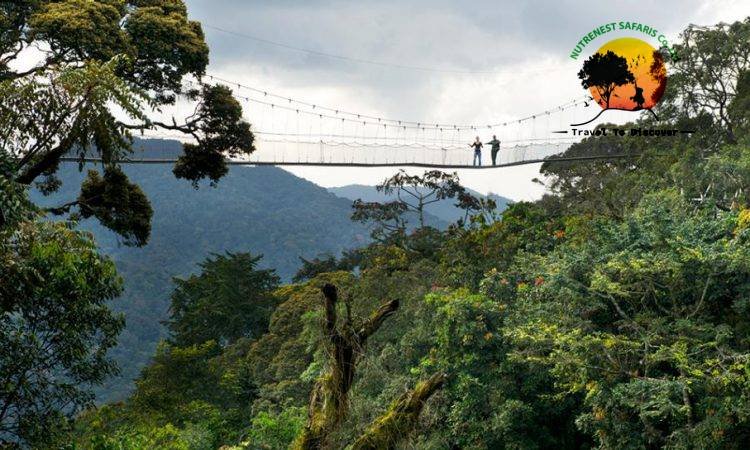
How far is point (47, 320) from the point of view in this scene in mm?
8625

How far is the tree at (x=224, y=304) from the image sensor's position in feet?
121

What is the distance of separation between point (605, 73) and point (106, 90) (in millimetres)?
18020

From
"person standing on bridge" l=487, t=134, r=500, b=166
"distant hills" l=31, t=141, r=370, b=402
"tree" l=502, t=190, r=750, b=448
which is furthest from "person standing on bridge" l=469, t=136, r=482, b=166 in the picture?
"distant hills" l=31, t=141, r=370, b=402

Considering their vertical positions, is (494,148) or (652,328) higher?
(494,148)

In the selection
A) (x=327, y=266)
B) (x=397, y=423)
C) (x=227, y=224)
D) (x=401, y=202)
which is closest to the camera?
(x=397, y=423)

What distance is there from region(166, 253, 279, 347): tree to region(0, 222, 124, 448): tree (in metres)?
27.1

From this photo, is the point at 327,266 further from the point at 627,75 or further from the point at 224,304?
the point at 627,75

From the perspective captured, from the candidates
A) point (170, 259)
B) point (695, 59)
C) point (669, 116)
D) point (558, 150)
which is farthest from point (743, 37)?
point (170, 259)

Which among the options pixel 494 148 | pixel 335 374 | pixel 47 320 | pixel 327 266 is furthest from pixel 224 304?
pixel 335 374

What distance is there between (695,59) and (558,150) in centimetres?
478

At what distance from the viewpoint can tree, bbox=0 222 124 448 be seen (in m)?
7.96

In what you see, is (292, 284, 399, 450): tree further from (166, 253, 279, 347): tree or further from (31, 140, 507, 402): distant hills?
(31, 140, 507, 402): distant hills

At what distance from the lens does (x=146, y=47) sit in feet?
53.5

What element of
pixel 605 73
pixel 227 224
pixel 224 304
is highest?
pixel 605 73
